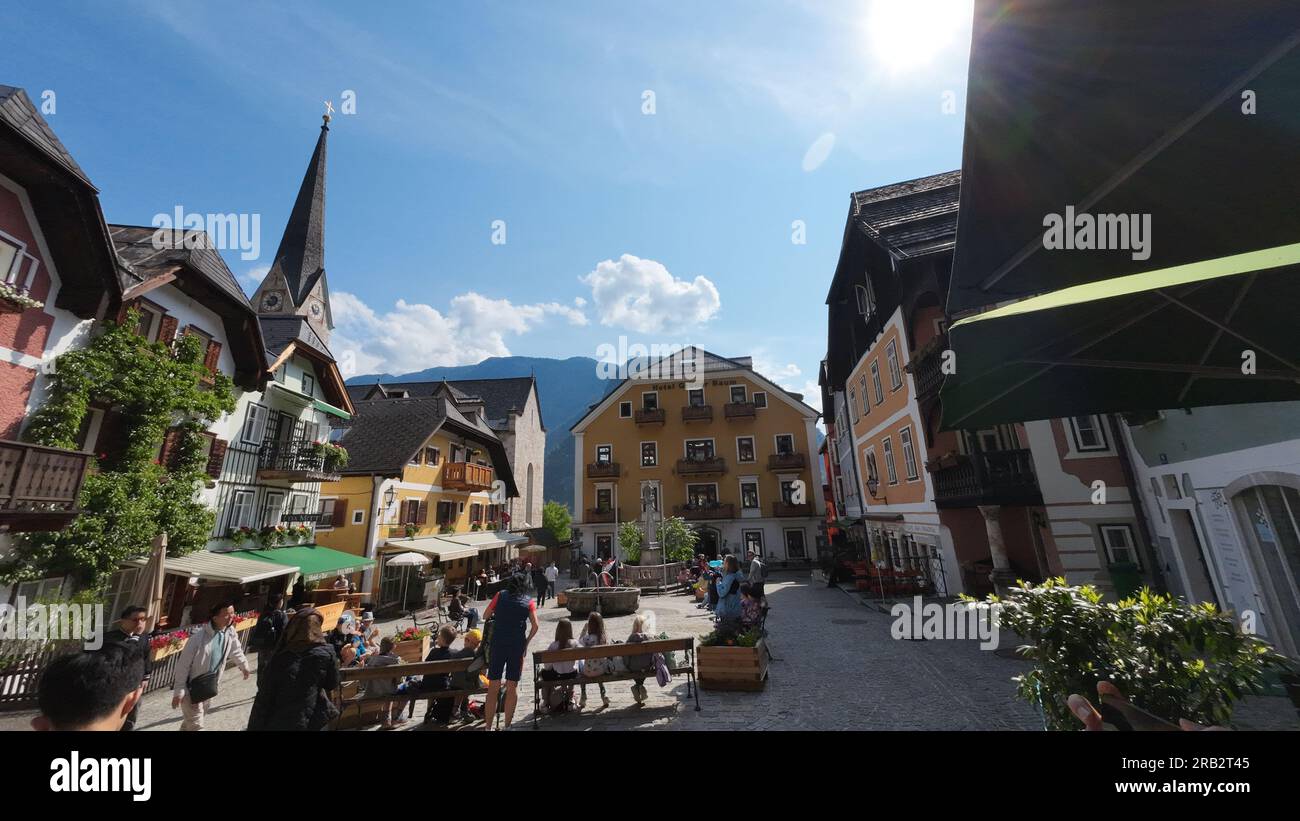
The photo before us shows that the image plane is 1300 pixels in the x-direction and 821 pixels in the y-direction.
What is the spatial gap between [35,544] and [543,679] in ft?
35.6

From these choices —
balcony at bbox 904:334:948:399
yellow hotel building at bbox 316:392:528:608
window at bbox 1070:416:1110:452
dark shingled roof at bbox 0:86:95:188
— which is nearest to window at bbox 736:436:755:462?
yellow hotel building at bbox 316:392:528:608

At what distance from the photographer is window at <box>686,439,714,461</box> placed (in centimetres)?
3462

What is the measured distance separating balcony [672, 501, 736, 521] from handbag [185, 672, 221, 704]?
27.3 m

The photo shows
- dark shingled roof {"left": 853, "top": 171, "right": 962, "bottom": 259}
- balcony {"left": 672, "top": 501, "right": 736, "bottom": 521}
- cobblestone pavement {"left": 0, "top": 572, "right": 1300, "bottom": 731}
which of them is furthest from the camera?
balcony {"left": 672, "top": 501, "right": 736, "bottom": 521}

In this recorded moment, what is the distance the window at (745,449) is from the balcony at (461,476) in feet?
56.1

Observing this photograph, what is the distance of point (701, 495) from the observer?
33.8 m

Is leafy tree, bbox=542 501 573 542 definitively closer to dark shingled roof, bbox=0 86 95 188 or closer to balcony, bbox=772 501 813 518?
balcony, bbox=772 501 813 518

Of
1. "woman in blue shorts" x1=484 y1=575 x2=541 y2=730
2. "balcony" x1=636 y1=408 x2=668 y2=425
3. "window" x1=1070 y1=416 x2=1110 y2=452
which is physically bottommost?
"woman in blue shorts" x1=484 y1=575 x2=541 y2=730

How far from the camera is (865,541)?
2442 cm

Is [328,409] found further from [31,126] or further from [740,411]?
[740,411]
